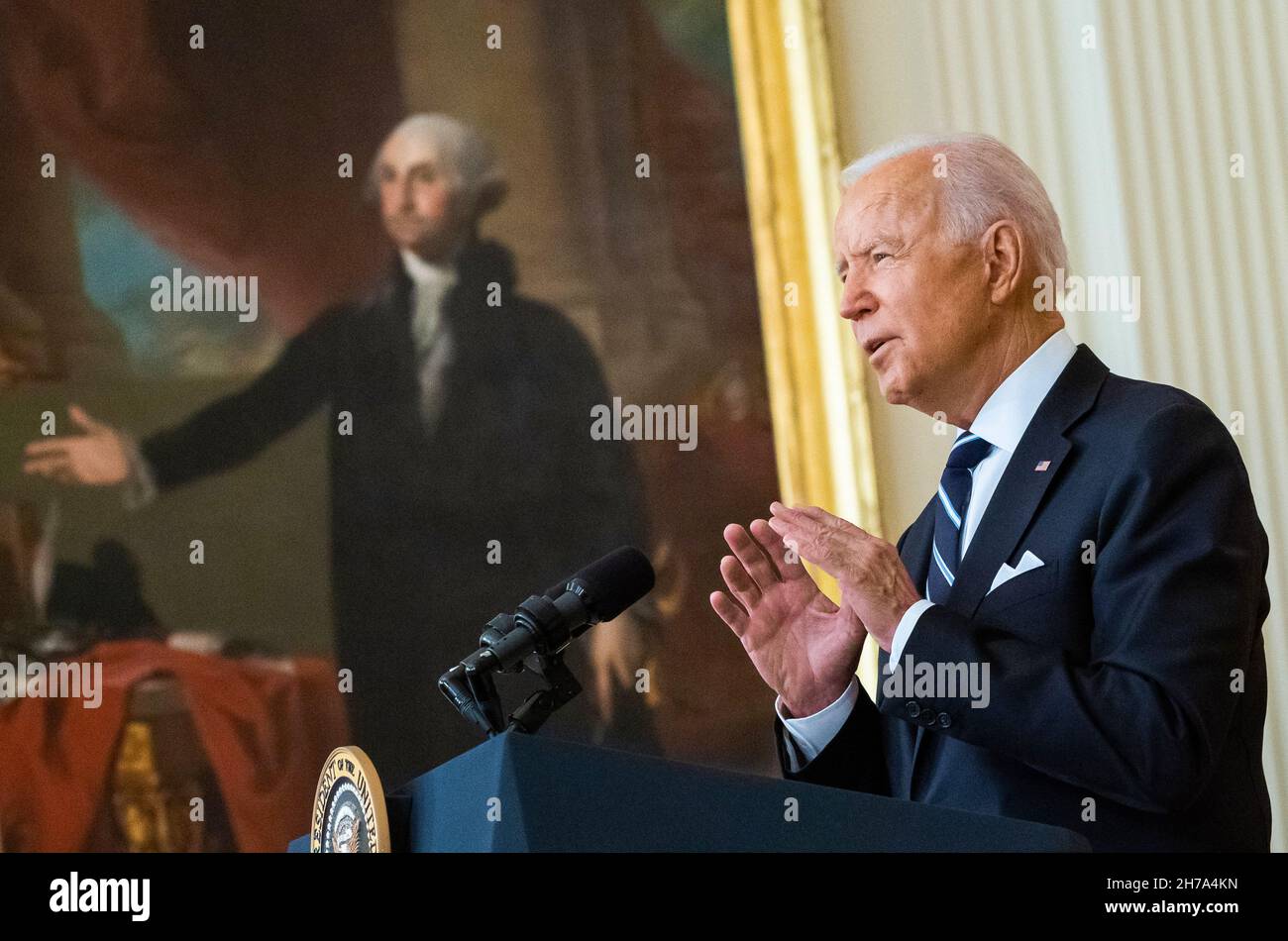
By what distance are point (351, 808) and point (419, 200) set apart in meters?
4.29

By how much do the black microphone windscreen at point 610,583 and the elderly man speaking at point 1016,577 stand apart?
224mm

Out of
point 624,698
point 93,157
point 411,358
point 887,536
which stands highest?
point 93,157

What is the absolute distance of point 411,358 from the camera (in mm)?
5793

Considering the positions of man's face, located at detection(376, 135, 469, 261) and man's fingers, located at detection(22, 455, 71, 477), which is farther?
man's face, located at detection(376, 135, 469, 261)

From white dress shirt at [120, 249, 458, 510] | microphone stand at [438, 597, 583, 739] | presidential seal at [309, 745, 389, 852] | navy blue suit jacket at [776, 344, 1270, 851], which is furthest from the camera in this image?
white dress shirt at [120, 249, 458, 510]

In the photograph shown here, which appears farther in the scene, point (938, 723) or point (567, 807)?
point (938, 723)

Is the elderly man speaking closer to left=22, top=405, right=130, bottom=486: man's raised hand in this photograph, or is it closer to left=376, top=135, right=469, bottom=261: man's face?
left=376, top=135, right=469, bottom=261: man's face

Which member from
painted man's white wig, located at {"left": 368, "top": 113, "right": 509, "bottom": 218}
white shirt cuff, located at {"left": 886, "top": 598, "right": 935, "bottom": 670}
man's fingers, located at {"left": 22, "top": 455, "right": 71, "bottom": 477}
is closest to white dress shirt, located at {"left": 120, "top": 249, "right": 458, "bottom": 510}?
painted man's white wig, located at {"left": 368, "top": 113, "right": 509, "bottom": 218}

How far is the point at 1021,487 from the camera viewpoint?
2.46 m

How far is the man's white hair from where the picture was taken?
2.74 m
